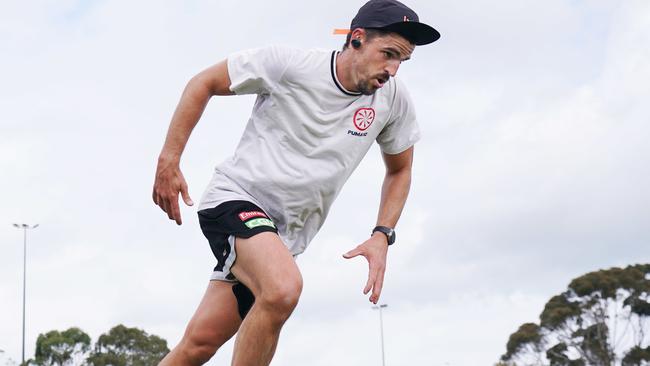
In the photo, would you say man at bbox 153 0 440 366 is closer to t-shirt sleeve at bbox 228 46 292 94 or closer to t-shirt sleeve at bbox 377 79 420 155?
t-shirt sleeve at bbox 228 46 292 94

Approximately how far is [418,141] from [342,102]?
2.81 ft

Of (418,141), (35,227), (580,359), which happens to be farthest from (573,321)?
(418,141)

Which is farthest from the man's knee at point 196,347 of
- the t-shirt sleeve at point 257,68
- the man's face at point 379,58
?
the man's face at point 379,58

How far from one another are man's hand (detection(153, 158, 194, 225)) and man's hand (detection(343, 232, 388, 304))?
37.9 inches

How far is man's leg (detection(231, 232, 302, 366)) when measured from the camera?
538cm

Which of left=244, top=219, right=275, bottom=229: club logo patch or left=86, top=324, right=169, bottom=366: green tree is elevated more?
left=86, top=324, right=169, bottom=366: green tree

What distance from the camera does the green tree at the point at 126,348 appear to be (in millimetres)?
58344

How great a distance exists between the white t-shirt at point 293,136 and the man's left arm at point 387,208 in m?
0.38

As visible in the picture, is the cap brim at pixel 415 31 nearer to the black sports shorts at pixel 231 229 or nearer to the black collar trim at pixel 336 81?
the black collar trim at pixel 336 81

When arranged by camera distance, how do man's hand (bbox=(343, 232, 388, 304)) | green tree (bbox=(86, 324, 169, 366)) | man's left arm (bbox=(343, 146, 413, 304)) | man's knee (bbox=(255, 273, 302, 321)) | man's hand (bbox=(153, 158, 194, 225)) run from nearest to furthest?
1. man's knee (bbox=(255, 273, 302, 321))
2. man's hand (bbox=(153, 158, 194, 225))
3. man's hand (bbox=(343, 232, 388, 304))
4. man's left arm (bbox=(343, 146, 413, 304))
5. green tree (bbox=(86, 324, 169, 366))

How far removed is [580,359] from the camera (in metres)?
48.7

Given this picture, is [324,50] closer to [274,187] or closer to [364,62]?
[364,62]

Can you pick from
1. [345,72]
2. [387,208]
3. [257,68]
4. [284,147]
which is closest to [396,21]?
[345,72]

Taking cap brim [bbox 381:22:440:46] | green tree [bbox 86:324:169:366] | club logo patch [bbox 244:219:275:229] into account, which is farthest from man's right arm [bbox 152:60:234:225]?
green tree [bbox 86:324:169:366]
